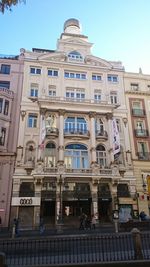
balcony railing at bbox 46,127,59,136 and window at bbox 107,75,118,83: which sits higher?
window at bbox 107,75,118,83

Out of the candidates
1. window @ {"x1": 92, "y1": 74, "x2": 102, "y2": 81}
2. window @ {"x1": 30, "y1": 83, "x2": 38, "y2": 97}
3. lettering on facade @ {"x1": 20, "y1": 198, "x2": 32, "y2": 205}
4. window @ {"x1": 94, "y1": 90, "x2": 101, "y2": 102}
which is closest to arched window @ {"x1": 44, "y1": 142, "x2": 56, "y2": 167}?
lettering on facade @ {"x1": 20, "y1": 198, "x2": 32, "y2": 205}

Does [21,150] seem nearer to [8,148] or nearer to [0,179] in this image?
[8,148]

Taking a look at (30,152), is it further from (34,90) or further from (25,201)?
(34,90)

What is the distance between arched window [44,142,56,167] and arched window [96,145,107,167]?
19.0 ft

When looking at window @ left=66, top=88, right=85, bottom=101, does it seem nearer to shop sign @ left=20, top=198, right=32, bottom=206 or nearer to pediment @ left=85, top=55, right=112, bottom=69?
pediment @ left=85, top=55, right=112, bottom=69

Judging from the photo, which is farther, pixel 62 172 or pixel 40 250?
pixel 62 172

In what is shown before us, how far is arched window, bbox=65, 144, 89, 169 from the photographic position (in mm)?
28656

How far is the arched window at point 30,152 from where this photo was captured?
2800 centimetres

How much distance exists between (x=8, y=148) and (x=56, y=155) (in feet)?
19.9

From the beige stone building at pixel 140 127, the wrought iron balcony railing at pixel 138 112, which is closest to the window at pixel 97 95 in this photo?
the beige stone building at pixel 140 127

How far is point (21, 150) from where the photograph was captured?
27781 millimetres

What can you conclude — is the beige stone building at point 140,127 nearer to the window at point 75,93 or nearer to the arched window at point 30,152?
the window at point 75,93

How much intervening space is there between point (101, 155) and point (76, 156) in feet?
11.4

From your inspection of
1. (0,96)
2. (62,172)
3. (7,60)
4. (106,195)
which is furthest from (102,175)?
(7,60)
